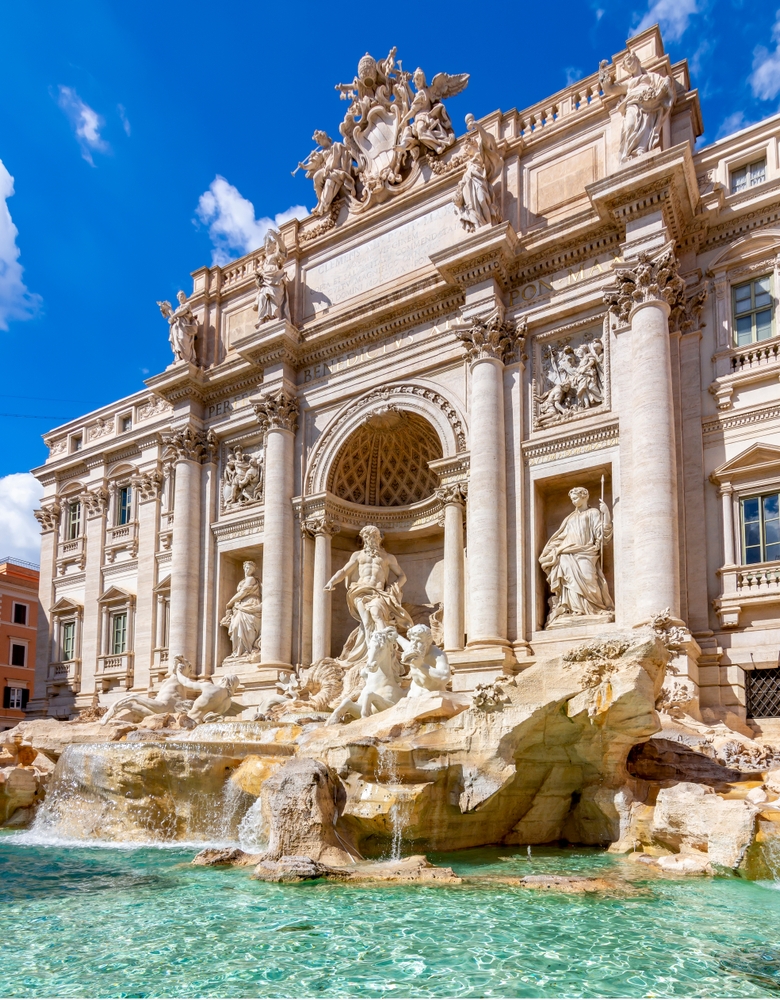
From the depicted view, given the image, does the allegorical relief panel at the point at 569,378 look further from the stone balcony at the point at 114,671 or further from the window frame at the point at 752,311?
the stone balcony at the point at 114,671

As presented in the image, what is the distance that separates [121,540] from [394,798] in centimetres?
1970

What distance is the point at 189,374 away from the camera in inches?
983

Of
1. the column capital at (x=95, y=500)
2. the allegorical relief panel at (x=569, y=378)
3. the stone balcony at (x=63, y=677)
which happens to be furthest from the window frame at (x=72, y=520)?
the allegorical relief panel at (x=569, y=378)

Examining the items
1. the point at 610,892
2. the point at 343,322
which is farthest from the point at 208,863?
the point at 343,322

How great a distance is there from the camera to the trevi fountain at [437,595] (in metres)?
7.84

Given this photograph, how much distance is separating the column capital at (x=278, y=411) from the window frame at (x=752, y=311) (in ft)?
36.0

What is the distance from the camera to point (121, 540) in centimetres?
2825

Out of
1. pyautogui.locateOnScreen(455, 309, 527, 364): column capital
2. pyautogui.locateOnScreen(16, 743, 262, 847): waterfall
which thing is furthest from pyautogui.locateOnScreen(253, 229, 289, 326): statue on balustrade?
pyautogui.locateOnScreen(16, 743, 262, 847): waterfall

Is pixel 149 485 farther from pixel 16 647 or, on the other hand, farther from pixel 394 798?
pixel 16 647

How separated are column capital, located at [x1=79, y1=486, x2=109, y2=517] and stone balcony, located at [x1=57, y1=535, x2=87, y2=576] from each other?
102 cm

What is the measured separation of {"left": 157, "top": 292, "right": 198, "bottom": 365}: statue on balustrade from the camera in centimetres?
2572

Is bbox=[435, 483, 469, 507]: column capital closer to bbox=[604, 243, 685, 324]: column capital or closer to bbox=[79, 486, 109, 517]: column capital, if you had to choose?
bbox=[604, 243, 685, 324]: column capital

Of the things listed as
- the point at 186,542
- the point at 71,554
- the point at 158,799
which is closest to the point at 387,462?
the point at 186,542

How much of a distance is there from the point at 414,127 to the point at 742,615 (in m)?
14.5
